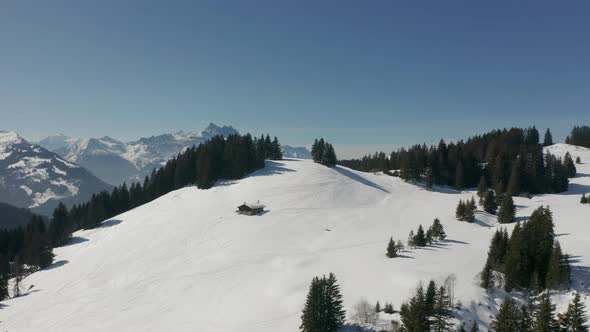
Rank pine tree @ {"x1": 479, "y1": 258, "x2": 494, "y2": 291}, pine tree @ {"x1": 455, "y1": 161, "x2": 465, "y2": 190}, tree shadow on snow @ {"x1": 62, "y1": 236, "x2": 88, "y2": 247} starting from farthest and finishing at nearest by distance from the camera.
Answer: pine tree @ {"x1": 455, "y1": 161, "x2": 465, "y2": 190}
tree shadow on snow @ {"x1": 62, "y1": 236, "x2": 88, "y2": 247}
pine tree @ {"x1": 479, "y1": 258, "x2": 494, "y2": 291}

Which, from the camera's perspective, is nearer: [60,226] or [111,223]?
[111,223]

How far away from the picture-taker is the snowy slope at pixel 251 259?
40.0 m

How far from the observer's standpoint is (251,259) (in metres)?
54.2

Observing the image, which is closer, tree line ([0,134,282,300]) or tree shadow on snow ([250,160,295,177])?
tree line ([0,134,282,300])

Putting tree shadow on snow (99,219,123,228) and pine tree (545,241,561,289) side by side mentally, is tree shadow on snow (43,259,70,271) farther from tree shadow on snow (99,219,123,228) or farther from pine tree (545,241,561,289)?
pine tree (545,241,561,289)

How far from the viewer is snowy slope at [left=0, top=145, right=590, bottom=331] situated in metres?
40.0

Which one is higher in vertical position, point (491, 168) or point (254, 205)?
point (491, 168)

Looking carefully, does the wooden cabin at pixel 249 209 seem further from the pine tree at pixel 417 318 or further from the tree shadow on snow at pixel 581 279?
the tree shadow on snow at pixel 581 279

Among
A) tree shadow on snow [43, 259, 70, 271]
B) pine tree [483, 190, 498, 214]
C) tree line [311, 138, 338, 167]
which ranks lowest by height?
tree shadow on snow [43, 259, 70, 271]

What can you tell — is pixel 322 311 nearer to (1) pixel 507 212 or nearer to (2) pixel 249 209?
A: (2) pixel 249 209

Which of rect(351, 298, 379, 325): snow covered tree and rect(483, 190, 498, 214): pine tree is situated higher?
rect(483, 190, 498, 214): pine tree

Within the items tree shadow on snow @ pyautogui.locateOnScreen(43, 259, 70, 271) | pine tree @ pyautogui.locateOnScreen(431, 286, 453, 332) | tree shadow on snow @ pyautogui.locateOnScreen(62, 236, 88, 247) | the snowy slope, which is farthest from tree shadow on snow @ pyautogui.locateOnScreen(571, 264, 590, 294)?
tree shadow on snow @ pyautogui.locateOnScreen(62, 236, 88, 247)

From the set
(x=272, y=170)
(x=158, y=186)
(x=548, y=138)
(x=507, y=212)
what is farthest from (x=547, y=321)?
(x=548, y=138)

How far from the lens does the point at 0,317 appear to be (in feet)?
146
